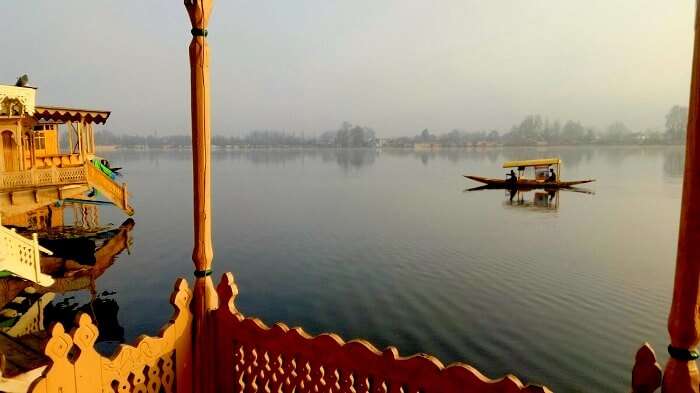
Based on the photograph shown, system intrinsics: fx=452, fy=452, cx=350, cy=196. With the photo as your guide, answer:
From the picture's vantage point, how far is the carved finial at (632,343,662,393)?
6.56 ft

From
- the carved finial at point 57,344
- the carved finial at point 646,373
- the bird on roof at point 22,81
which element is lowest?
the carved finial at point 57,344

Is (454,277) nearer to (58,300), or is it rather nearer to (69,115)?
(58,300)

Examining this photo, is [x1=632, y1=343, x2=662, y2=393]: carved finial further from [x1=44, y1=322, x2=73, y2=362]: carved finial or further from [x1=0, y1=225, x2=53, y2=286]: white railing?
[x1=0, y1=225, x2=53, y2=286]: white railing

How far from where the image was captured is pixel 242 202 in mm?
43188

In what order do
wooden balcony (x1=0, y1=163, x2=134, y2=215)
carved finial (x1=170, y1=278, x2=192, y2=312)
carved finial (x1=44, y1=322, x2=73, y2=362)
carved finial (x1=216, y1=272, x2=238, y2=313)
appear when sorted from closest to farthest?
carved finial (x1=44, y1=322, x2=73, y2=362) → carved finial (x1=170, y1=278, x2=192, y2=312) → carved finial (x1=216, y1=272, x2=238, y2=313) → wooden balcony (x1=0, y1=163, x2=134, y2=215)

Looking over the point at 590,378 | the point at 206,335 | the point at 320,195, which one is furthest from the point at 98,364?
the point at 320,195

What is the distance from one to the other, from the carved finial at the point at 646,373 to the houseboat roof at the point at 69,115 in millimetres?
24922

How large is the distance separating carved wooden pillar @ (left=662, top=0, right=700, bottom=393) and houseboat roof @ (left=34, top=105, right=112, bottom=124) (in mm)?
24912

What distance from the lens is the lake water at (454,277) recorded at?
12633 millimetres

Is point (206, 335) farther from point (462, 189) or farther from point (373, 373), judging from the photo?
point (462, 189)

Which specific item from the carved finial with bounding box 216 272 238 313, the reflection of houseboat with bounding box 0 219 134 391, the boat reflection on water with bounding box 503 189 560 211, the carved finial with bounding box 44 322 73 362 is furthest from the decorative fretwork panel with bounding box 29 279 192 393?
the boat reflection on water with bounding box 503 189 560 211

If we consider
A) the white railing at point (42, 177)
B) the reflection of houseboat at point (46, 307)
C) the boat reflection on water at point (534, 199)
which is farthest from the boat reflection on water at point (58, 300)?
the boat reflection on water at point (534, 199)

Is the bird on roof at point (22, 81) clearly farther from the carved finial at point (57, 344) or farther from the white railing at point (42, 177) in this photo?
the carved finial at point (57, 344)

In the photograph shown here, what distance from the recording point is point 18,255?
11641 mm
